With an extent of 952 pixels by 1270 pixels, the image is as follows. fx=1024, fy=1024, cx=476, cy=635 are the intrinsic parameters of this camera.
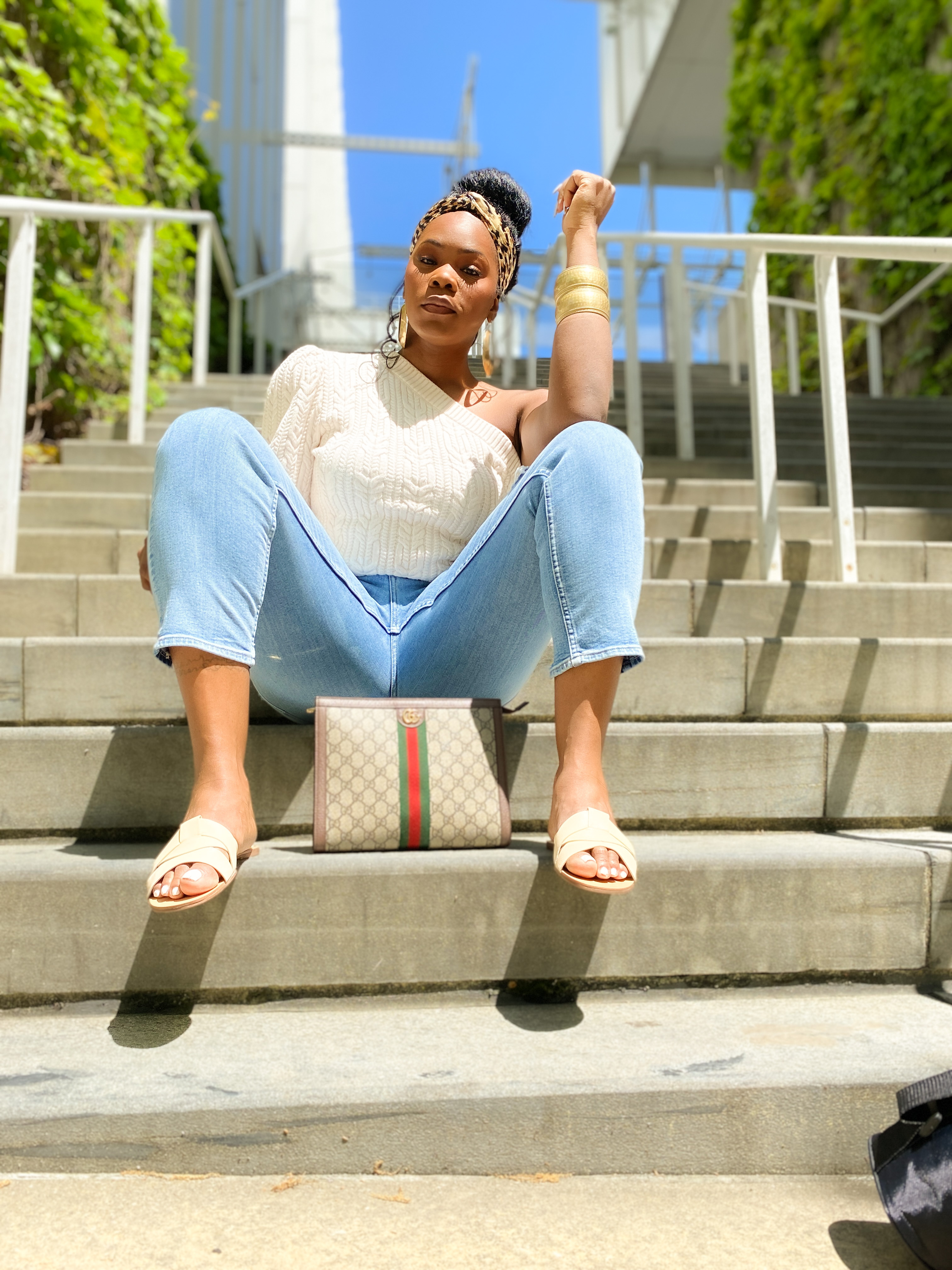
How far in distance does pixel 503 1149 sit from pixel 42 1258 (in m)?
0.45

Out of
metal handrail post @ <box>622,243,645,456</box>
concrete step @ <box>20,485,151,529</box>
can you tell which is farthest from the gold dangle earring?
metal handrail post @ <box>622,243,645,456</box>

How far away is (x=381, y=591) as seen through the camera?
5.05ft

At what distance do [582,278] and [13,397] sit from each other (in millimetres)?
1443

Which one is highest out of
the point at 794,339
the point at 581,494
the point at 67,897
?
the point at 794,339

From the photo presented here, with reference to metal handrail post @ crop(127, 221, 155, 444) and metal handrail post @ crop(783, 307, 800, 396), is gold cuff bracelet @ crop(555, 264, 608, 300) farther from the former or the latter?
metal handrail post @ crop(783, 307, 800, 396)

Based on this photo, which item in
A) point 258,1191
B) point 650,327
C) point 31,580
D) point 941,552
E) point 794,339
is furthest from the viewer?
point 650,327

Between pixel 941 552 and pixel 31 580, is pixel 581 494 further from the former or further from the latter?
pixel 941 552

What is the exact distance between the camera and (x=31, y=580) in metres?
2.15

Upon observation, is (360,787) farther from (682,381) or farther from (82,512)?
(682,381)

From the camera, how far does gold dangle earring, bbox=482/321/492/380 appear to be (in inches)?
67.3

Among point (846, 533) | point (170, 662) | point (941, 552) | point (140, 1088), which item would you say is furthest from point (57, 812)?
point (941, 552)

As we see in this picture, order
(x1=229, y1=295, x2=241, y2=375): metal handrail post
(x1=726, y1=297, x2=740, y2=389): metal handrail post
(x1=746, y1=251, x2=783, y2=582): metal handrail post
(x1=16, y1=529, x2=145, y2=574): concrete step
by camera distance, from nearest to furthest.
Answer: (x1=746, y1=251, x2=783, y2=582): metal handrail post < (x1=16, y1=529, x2=145, y2=574): concrete step < (x1=229, y1=295, x2=241, y2=375): metal handrail post < (x1=726, y1=297, x2=740, y2=389): metal handrail post

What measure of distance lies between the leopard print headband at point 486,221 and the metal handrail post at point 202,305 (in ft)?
10.9

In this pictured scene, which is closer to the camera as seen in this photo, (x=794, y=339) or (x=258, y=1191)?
(x=258, y=1191)
